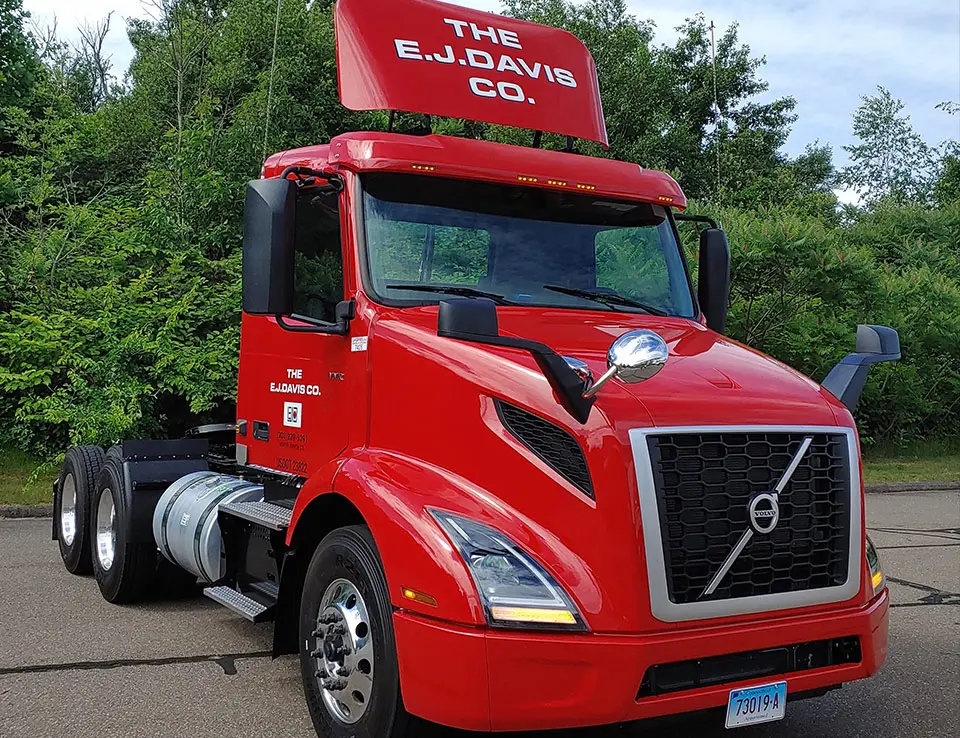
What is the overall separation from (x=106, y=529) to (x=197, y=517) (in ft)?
5.59

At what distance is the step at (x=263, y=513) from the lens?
211 inches

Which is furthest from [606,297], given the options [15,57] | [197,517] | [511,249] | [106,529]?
[15,57]

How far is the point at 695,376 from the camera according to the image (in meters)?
Result: 4.19

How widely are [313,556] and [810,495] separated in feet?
7.01

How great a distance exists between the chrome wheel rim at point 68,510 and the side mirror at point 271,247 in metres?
4.06

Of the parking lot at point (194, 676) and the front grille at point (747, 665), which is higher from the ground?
the front grille at point (747, 665)

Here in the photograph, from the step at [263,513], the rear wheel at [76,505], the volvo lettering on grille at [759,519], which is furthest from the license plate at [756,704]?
the rear wheel at [76,505]

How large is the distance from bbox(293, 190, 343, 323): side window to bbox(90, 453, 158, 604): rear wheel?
273 cm

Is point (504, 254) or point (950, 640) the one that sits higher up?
point (504, 254)

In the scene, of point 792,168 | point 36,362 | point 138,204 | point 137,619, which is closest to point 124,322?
point 36,362

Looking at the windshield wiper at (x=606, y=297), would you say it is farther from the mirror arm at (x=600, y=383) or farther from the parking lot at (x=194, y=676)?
the parking lot at (x=194, y=676)

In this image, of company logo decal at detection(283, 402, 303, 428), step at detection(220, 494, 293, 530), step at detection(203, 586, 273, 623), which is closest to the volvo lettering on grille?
step at detection(220, 494, 293, 530)

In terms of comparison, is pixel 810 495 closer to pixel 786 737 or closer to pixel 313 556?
pixel 786 737

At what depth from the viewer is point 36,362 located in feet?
44.7
